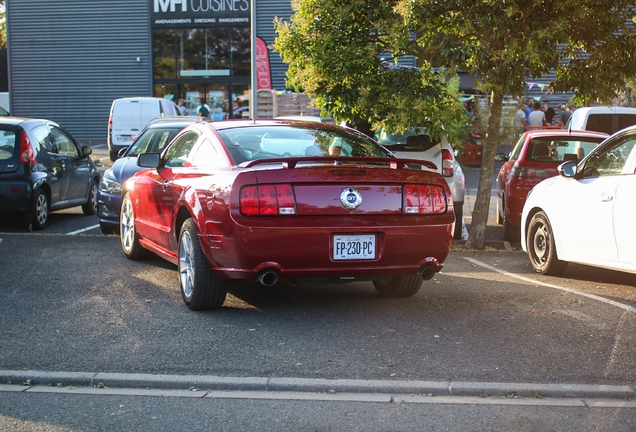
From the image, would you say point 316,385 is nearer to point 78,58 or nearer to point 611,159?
point 611,159

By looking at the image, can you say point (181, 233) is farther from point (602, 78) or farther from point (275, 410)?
point (602, 78)

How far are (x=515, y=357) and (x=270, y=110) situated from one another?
21794 mm

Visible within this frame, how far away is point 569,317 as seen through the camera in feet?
22.6


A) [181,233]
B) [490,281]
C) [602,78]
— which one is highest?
[602,78]

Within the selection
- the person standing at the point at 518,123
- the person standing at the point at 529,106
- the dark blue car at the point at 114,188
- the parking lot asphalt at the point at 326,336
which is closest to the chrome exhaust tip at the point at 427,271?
the parking lot asphalt at the point at 326,336

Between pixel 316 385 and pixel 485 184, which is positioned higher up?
pixel 485 184

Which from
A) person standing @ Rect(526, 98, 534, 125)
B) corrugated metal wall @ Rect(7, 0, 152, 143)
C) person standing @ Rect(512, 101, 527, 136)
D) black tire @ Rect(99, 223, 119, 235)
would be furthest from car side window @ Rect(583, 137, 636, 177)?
corrugated metal wall @ Rect(7, 0, 152, 143)

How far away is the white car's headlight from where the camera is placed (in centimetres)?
1146

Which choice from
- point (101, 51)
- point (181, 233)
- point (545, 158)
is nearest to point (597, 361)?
point (181, 233)

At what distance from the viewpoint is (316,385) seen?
511cm

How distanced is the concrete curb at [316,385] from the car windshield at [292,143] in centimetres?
215

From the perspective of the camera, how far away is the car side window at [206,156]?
7.13 meters

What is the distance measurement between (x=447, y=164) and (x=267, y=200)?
19.8ft

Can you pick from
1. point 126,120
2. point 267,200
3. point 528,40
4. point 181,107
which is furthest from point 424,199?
point 181,107
